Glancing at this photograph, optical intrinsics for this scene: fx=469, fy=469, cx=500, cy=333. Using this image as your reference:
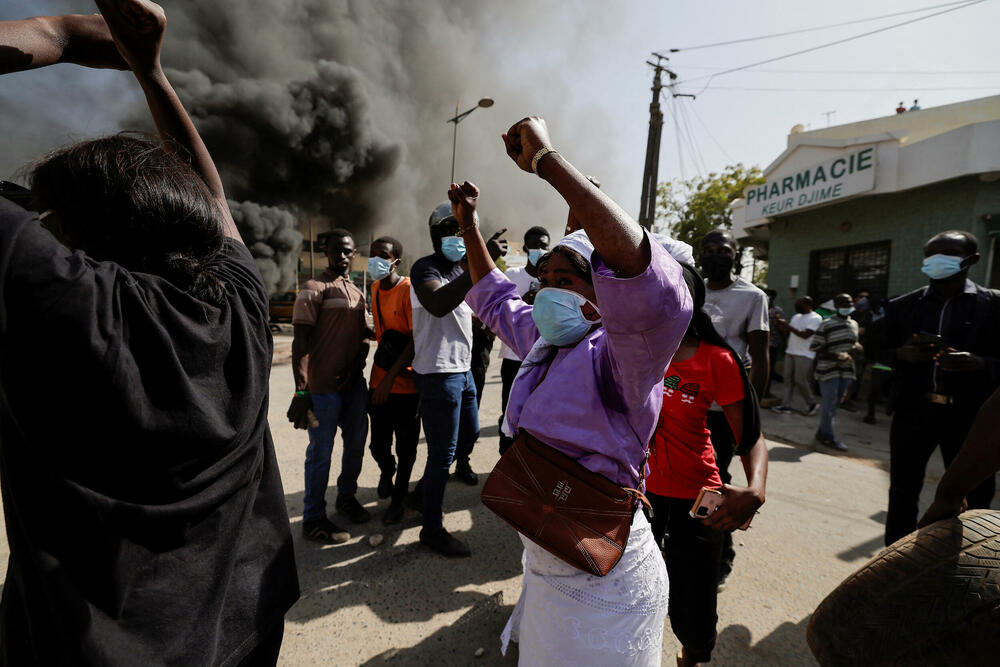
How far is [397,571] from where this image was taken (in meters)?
2.62

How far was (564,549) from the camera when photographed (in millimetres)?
1122

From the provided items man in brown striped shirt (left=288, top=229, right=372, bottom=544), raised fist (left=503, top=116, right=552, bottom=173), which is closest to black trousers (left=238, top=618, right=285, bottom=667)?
raised fist (left=503, top=116, right=552, bottom=173)

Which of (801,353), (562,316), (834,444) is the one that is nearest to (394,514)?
(562,316)

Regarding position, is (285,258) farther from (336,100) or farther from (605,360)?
(605,360)

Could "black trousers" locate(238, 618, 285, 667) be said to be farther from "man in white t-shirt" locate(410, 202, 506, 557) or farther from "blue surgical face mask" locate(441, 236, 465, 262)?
"blue surgical face mask" locate(441, 236, 465, 262)

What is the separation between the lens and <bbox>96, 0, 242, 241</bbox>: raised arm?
1.02 meters

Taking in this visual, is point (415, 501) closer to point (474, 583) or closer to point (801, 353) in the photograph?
point (474, 583)

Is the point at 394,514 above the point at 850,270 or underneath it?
underneath

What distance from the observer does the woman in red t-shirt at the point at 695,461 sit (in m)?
1.74

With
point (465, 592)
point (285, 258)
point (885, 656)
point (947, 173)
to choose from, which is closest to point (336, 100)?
point (285, 258)

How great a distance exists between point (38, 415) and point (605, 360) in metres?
1.11

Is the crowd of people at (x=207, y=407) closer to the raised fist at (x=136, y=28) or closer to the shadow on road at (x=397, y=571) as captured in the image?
the raised fist at (x=136, y=28)

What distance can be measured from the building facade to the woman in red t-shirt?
858 cm

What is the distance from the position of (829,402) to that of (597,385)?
563 cm
